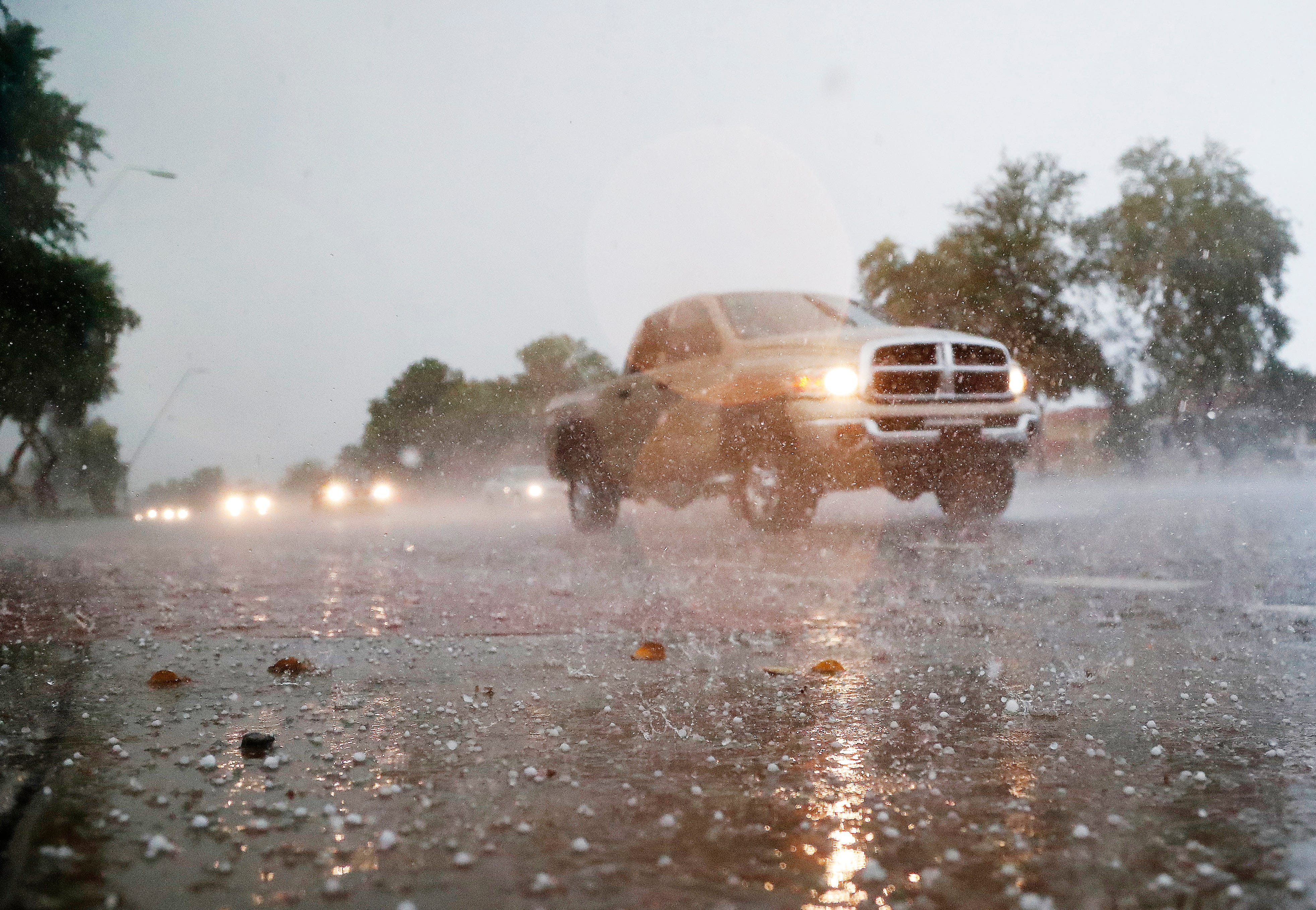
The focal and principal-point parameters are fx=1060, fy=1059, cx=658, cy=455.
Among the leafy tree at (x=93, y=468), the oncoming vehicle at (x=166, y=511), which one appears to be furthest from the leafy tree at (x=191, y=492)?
the leafy tree at (x=93, y=468)

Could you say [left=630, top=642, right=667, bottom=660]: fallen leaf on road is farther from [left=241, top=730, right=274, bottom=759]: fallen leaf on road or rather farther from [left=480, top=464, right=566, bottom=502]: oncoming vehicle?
[left=480, top=464, right=566, bottom=502]: oncoming vehicle

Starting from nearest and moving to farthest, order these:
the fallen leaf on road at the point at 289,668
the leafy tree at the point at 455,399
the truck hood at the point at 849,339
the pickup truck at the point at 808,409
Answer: the fallen leaf on road at the point at 289,668 → the pickup truck at the point at 808,409 → the truck hood at the point at 849,339 → the leafy tree at the point at 455,399

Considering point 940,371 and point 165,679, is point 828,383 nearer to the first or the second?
point 940,371

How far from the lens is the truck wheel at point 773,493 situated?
764cm

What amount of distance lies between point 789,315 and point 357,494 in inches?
598

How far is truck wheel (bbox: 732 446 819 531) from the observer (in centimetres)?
764

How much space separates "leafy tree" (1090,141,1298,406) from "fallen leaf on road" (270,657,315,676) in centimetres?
875

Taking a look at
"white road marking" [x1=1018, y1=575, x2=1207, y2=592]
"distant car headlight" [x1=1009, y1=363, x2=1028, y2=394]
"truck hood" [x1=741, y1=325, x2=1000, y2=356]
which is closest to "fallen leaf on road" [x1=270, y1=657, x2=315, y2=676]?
"white road marking" [x1=1018, y1=575, x2=1207, y2=592]

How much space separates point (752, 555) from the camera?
24.8 ft

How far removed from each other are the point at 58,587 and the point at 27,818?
5365 millimetres

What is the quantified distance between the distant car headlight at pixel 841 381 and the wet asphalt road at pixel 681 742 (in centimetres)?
121

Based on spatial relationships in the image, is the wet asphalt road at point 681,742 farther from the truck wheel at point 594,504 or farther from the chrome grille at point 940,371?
the truck wheel at point 594,504

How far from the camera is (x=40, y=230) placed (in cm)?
993

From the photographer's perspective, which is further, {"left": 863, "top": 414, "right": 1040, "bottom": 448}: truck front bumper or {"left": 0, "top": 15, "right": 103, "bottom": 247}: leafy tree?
{"left": 0, "top": 15, "right": 103, "bottom": 247}: leafy tree
